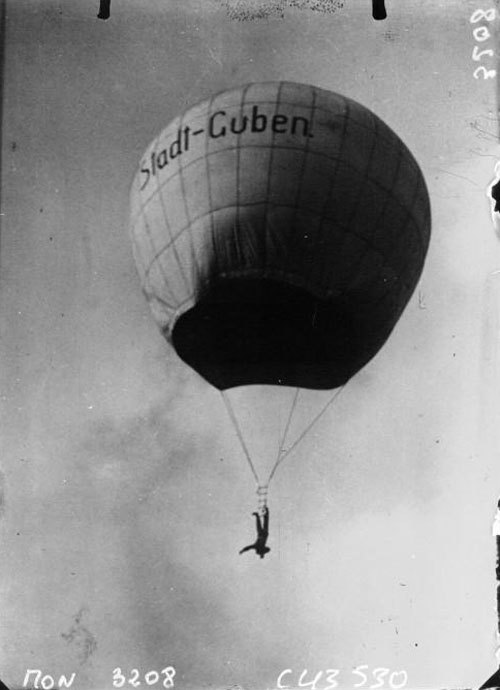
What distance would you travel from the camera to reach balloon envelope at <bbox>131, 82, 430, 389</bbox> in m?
2.83

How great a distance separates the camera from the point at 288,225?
9.39ft

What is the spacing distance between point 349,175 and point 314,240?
0.83ft

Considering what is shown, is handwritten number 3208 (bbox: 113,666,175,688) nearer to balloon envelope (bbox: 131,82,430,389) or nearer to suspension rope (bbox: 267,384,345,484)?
suspension rope (bbox: 267,384,345,484)

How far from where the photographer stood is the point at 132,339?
2.96 meters

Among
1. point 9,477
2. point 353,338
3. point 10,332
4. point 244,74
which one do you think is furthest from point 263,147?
point 9,477

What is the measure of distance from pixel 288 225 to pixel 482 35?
2.96 feet

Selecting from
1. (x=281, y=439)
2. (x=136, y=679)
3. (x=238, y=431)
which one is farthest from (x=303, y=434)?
(x=136, y=679)

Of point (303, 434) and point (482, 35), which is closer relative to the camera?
point (482, 35)

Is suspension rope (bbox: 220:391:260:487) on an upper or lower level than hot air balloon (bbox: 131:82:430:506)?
lower

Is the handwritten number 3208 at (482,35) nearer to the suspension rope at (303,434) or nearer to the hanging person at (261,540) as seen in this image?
the suspension rope at (303,434)

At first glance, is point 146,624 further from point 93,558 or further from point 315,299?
point 315,299

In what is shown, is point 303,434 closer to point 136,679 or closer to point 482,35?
A: point 136,679

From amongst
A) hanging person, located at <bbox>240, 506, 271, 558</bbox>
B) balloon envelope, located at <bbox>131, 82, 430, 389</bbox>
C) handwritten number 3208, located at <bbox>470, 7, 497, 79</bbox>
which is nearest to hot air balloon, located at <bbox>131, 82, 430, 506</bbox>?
balloon envelope, located at <bbox>131, 82, 430, 389</bbox>

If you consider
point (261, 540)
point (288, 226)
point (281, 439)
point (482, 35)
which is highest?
point (482, 35)
